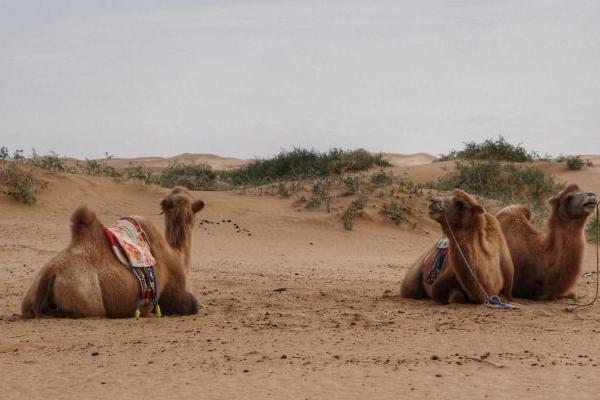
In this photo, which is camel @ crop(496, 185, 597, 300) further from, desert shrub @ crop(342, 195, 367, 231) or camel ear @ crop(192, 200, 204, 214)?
desert shrub @ crop(342, 195, 367, 231)

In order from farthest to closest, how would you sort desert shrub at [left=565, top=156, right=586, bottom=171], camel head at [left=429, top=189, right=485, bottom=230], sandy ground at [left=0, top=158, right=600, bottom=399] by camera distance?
desert shrub at [left=565, top=156, right=586, bottom=171], camel head at [left=429, top=189, right=485, bottom=230], sandy ground at [left=0, top=158, right=600, bottom=399]

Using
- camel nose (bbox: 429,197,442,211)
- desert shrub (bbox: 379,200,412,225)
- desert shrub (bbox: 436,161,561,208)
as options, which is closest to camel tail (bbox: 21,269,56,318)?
camel nose (bbox: 429,197,442,211)

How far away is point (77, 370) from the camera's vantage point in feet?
24.6

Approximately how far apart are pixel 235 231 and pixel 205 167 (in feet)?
Result: 30.3

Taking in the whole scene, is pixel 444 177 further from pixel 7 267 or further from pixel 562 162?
pixel 7 267

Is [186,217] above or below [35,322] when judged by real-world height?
above

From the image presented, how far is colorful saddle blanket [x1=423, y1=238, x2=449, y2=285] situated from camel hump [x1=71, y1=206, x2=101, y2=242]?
3.89 metres

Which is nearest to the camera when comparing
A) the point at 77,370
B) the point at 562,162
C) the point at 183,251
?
the point at 77,370

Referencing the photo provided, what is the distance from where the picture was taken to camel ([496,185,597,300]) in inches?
471

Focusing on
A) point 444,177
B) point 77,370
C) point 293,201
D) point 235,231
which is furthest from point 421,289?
point 444,177

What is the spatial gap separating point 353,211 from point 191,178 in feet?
24.0

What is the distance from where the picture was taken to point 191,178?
91.5 feet

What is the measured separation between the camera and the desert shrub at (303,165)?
99.5 ft

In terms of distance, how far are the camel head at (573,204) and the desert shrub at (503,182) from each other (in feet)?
46.1
